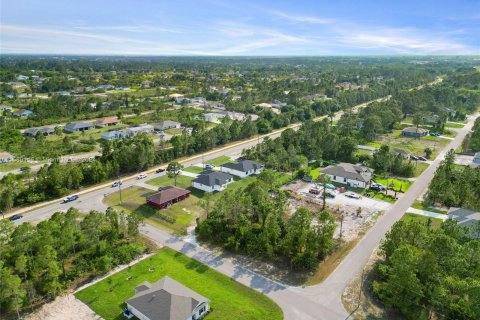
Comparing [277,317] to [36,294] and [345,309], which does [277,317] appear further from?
[36,294]

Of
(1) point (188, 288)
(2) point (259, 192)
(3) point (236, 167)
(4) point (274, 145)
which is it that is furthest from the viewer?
(4) point (274, 145)

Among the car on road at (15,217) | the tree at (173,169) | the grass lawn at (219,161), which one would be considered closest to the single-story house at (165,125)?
the grass lawn at (219,161)

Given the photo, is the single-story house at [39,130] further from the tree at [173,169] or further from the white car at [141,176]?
the tree at [173,169]

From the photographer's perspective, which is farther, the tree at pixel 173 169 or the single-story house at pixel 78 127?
the single-story house at pixel 78 127

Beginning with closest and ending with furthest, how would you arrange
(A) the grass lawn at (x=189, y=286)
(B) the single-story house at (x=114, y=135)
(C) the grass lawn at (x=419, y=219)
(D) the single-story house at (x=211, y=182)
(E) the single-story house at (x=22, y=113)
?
(A) the grass lawn at (x=189, y=286), (C) the grass lawn at (x=419, y=219), (D) the single-story house at (x=211, y=182), (B) the single-story house at (x=114, y=135), (E) the single-story house at (x=22, y=113)

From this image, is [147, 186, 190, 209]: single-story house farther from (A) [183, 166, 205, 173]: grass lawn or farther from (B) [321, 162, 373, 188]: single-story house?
(B) [321, 162, 373, 188]: single-story house

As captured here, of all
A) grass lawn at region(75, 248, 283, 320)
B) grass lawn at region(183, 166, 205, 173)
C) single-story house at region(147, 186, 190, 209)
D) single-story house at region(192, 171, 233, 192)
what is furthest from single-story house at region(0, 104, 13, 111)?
grass lawn at region(75, 248, 283, 320)

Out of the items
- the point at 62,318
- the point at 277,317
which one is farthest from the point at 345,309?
the point at 62,318
